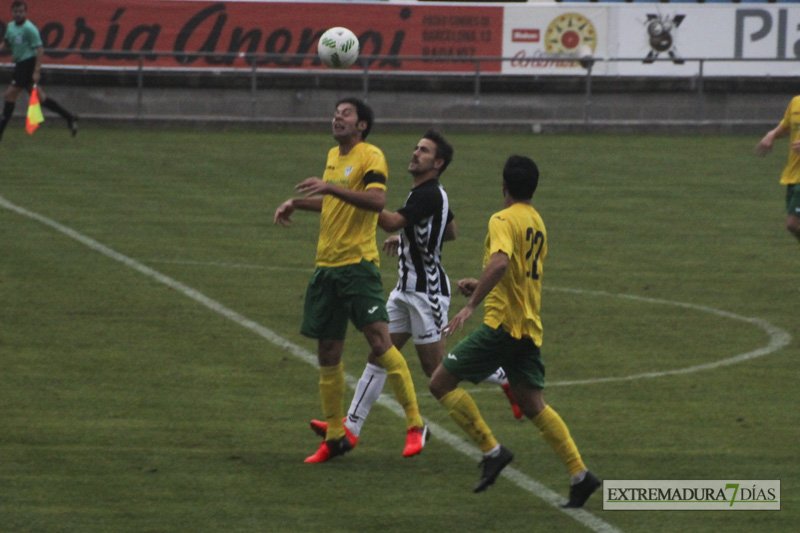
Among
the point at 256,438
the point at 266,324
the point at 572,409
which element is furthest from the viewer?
the point at 266,324

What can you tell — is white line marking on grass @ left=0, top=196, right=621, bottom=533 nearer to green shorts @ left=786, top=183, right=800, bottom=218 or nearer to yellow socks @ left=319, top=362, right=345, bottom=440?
yellow socks @ left=319, top=362, right=345, bottom=440

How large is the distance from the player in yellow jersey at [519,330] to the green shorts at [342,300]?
0.82 m

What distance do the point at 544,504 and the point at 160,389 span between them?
3.36 m

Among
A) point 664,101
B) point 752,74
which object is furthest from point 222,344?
point 752,74

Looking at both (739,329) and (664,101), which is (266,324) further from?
(664,101)

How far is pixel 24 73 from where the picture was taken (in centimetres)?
2430

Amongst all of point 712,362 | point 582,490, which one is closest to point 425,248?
point 582,490

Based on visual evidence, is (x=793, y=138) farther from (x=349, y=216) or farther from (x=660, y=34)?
(x=660, y=34)

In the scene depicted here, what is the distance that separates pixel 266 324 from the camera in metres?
11.6

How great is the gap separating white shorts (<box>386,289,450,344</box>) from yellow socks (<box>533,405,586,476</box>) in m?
1.37

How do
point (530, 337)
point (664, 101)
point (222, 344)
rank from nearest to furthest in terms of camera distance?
point (530, 337) < point (222, 344) < point (664, 101)

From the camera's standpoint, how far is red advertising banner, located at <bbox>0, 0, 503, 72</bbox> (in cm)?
3098

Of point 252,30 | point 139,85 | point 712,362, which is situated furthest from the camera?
point 252,30

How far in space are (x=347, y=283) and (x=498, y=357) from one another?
46.0 inches
